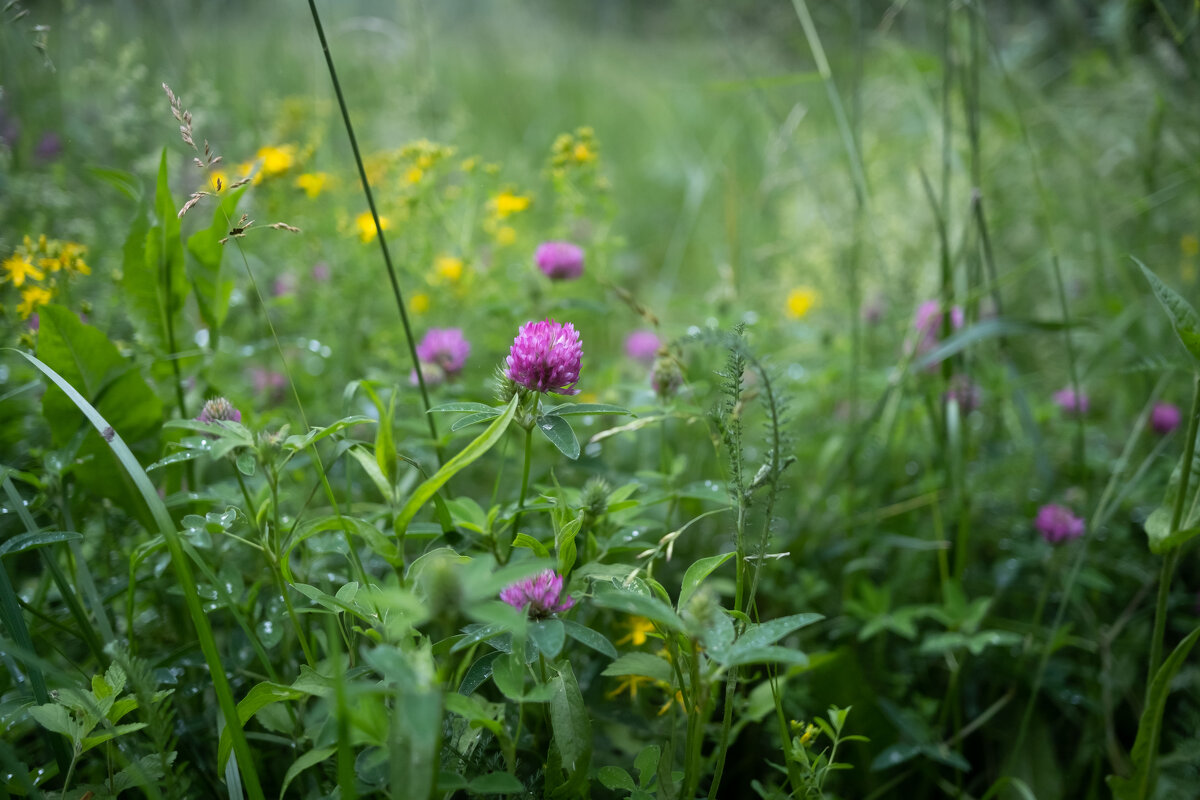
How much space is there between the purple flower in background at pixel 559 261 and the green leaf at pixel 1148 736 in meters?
0.90

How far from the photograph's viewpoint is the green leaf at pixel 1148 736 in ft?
2.35

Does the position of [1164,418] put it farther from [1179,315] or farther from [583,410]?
[583,410]

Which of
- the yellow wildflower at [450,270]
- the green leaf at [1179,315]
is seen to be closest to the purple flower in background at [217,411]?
the yellow wildflower at [450,270]

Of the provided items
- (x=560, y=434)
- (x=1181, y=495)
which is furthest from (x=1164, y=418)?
(x=560, y=434)

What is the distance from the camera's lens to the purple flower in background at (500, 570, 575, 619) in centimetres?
62

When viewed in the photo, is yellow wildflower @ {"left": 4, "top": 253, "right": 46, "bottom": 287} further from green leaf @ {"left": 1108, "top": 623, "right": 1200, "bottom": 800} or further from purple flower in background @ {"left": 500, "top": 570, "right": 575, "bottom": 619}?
green leaf @ {"left": 1108, "top": 623, "right": 1200, "bottom": 800}

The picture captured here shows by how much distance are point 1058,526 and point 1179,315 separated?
1.52ft

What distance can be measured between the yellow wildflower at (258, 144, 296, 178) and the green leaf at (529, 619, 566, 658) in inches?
45.5

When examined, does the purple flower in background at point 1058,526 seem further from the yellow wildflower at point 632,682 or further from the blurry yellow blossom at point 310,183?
the blurry yellow blossom at point 310,183

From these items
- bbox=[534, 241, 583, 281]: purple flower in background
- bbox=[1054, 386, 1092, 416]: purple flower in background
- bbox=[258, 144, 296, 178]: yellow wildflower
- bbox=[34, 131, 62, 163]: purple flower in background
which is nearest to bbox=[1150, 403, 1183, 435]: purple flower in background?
bbox=[1054, 386, 1092, 416]: purple flower in background

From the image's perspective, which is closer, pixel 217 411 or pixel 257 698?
pixel 257 698

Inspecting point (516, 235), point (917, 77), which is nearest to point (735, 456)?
point (516, 235)

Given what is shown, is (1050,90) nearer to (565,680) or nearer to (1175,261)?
(1175,261)

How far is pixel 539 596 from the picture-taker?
→ 0.62 meters
